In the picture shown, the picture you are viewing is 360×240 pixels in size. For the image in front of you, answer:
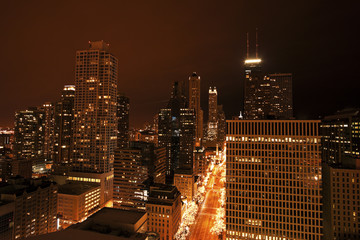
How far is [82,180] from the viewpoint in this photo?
133125mm

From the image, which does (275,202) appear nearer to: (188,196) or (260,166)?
(260,166)

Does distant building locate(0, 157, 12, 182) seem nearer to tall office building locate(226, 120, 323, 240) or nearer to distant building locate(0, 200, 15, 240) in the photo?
distant building locate(0, 200, 15, 240)

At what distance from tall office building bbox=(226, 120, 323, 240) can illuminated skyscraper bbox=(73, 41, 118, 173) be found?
9168 cm

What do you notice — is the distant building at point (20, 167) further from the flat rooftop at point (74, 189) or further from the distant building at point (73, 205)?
the distant building at point (73, 205)

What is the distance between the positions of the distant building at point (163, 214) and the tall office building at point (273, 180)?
26344 millimetres

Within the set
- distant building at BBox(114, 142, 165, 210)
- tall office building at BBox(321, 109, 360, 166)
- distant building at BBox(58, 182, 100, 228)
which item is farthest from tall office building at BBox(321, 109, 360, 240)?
distant building at BBox(58, 182, 100, 228)

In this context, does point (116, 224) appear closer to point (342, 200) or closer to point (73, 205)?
point (342, 200)

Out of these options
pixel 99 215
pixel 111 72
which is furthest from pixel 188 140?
pixel 99 215

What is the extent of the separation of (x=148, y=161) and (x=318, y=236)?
8370cm

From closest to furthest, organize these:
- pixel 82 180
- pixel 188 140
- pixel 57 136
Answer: pixel 82 180 → pixel 57 136 → pixel 188 140

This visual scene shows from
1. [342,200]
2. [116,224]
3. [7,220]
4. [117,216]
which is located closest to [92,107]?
[7,220]

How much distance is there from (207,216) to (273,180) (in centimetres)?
5114

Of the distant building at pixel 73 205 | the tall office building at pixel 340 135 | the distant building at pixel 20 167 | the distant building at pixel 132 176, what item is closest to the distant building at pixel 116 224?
the distant building at pixel 132 176

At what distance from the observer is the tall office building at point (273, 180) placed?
66875mm
